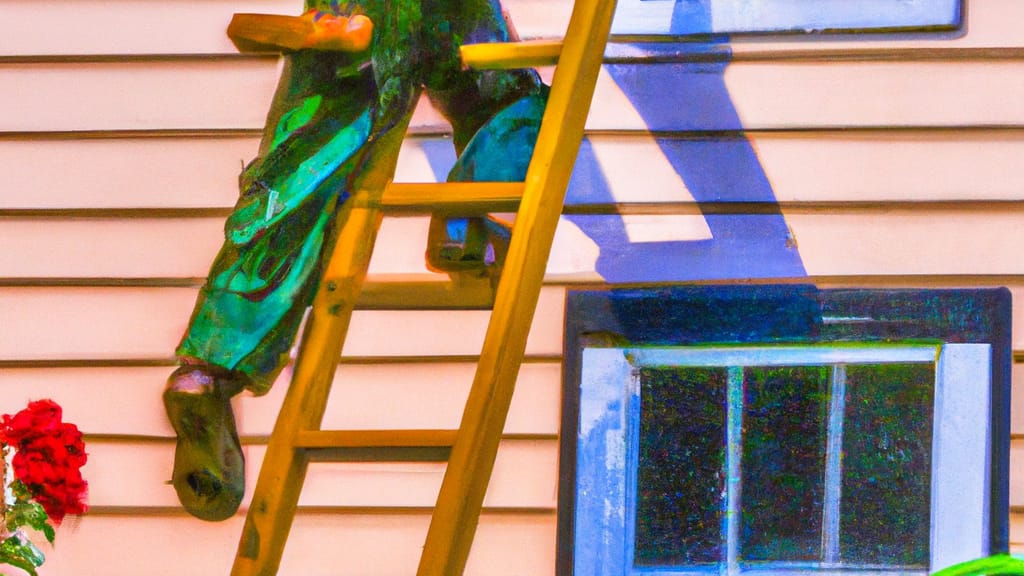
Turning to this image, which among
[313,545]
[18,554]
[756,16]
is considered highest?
[756,16]

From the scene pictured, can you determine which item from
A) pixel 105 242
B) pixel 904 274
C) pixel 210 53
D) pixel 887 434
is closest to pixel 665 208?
pixel 904 274

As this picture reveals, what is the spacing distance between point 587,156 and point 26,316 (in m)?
A: 1.20

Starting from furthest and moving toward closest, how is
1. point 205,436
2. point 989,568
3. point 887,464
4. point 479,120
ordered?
point 887,464 → point 479,120 → point 205,436 → point 989,568

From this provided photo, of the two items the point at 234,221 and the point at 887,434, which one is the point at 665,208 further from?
the point at 234,221

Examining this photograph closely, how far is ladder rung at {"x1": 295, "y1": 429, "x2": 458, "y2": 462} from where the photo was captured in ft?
4.63

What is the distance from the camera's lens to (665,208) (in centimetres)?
197

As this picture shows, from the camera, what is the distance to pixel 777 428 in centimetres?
196

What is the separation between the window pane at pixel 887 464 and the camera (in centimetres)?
192

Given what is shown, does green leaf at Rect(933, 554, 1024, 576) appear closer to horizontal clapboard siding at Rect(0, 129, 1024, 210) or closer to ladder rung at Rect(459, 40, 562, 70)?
horizontal clapboard siding at Rect(0, 129, 1024, 210)

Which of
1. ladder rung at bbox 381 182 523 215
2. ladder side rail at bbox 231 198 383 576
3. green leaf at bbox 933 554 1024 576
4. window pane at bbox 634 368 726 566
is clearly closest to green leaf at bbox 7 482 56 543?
ladder side rail at bbox 231 198 383 576

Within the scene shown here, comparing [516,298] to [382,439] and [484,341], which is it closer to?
[484,341]

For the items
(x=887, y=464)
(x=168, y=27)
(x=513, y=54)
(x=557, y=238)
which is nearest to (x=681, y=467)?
(x=887, y=464)

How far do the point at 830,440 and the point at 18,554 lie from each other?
1.50 meters

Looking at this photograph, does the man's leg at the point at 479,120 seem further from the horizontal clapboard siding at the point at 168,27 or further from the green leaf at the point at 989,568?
the green leaf at the point at 989,568
